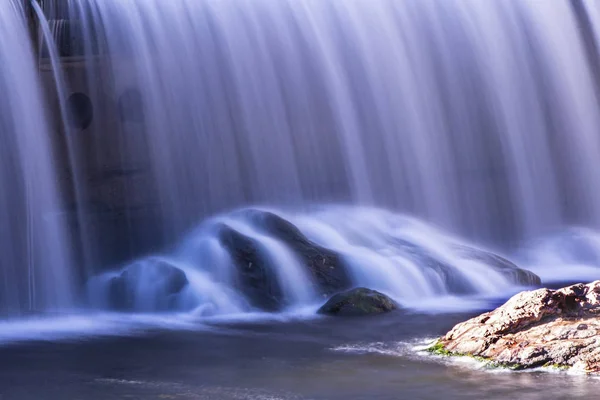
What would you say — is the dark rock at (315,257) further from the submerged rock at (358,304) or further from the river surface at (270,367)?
the river surface at (270,367)

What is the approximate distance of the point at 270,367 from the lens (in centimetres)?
936

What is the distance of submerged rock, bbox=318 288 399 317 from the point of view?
12469 millimetres

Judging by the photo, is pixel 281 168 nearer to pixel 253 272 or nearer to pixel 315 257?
pixel 315 257

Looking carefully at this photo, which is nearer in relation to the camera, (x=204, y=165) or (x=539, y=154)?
(x=204, y=165)

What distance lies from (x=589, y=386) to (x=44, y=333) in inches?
245

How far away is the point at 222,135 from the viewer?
18078mm

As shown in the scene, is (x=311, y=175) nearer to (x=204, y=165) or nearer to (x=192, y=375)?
(x=204, y=165)

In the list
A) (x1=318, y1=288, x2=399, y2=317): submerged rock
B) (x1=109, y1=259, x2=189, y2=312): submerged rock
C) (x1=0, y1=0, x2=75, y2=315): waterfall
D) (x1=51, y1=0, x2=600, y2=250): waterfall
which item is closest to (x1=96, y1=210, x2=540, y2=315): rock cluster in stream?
(x1=109, y1=259, x2=189, y2=312): submerged rock

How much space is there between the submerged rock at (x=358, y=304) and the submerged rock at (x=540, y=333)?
2.95 m

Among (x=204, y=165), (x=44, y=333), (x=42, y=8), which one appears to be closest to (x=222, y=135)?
(x=204, y=165)

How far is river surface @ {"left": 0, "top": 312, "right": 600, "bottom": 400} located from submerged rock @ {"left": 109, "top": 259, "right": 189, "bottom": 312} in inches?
53.9

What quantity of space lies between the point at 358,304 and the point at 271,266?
1.75 metres

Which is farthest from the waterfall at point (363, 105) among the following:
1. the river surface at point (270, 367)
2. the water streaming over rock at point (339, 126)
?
the river surface at point (270, 367)

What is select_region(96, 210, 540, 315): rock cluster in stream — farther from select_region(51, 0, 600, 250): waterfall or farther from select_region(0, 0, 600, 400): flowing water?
select_region(51, 0, 600, 250): waterfall
